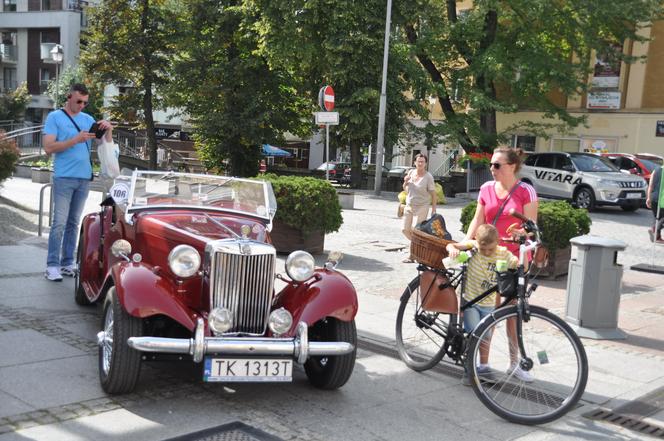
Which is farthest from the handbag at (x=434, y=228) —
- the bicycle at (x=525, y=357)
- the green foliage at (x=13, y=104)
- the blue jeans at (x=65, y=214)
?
the green foliage at (x=13, y=104)

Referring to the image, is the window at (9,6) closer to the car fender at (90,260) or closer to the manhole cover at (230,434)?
the car fender at (90,260)

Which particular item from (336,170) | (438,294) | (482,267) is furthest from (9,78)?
(482,267)

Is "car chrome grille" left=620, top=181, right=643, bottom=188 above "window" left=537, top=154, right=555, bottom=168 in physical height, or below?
below

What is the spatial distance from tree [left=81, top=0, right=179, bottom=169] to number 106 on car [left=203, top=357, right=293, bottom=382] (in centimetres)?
2714

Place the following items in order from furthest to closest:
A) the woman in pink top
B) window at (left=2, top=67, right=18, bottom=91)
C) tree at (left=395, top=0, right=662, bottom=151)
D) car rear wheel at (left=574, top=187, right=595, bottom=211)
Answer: window at (left=2, top=67, right=18, bottom=91)
tree at (left=395, top=0, right=662, bottom=151)
car rear wheel at (left=574, top=187, right=595, bottom=211)
the woman in pink top

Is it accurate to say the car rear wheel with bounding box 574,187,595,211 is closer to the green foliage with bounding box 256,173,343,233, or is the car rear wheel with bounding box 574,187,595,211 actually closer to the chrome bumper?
the green foliage with bounding box 256,173,343,233

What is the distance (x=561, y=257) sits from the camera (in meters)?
10.1

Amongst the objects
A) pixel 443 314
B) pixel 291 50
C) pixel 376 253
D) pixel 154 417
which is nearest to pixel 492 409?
pixel 443 314

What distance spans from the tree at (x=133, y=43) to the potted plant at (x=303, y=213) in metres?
21.1

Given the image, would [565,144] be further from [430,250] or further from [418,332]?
[430,250]

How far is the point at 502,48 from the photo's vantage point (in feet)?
84.5

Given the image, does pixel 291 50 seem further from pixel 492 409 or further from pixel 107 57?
pixel 492 409

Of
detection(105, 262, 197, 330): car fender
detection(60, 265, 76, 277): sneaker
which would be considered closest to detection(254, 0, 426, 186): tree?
detection(60, 265, 76, 277): sneaker

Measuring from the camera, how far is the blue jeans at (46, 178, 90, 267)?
301 inches
